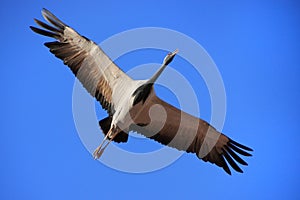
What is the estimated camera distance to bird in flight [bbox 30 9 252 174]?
9.69 metres

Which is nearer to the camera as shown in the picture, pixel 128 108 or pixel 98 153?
Answer: pixel 128 108

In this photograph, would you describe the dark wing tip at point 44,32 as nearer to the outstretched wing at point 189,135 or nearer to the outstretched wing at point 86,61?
the outstretched wing at point 86,61

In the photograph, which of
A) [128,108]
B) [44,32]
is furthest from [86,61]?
[128,108]

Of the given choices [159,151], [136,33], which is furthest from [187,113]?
[136,33]

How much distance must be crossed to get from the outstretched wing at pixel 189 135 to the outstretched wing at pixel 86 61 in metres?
0.82

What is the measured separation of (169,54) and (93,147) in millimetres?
2495

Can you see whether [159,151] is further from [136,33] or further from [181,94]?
[136,33]

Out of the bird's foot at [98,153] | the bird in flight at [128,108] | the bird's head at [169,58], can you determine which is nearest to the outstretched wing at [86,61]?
the bird in flight at [128,108]

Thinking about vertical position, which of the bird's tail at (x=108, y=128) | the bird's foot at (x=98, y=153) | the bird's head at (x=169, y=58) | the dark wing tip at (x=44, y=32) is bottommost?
the bird's foot at (x=98, y=153)

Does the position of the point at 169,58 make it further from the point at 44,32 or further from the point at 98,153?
the point at 44,32

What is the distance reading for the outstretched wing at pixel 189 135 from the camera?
10206 mm

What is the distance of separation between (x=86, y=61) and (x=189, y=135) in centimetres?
254

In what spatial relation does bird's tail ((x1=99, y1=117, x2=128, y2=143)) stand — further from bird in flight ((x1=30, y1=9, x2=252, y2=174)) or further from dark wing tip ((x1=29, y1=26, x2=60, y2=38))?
dark wing tip ((x1=29, y1=26, x2=60, y2=38))

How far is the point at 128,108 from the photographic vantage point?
9.51 meters
